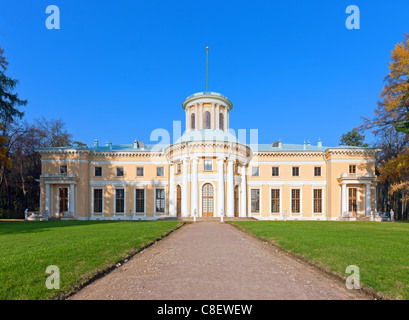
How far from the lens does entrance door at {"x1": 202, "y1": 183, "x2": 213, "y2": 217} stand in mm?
33625

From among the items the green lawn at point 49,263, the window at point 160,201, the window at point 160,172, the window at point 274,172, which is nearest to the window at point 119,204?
the window at point 160,201

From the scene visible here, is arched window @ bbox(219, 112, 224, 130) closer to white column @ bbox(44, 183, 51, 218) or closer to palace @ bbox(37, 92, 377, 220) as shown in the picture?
palace @ bbox(37, 92, 377, 220)

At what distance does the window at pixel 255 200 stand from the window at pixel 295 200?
4.92 m

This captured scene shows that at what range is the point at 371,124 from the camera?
92.7 feet

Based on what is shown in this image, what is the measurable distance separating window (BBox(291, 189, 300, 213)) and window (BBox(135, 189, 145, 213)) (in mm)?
21850

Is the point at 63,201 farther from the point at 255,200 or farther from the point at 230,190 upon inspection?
the point at 255,200

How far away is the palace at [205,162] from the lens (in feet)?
120

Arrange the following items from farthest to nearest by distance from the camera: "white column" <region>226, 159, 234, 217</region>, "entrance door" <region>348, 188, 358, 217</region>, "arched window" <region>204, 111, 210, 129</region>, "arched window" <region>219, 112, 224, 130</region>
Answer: "arched window" <region>219, 112, 224, 130</region>
"arched window" <region>204, 111, 210, 129</region>
"entrance door" <region>348, 188, 358, 217</region>
"white column" <region>226, 159, 234, 217</region>

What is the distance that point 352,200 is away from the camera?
123 feet

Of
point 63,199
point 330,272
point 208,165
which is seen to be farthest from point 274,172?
point 330,272

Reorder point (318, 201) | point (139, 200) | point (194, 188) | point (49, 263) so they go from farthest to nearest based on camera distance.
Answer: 1. point (139, 200)
2. point (318, 201)
3. point (194, 188)
4. point (49, 263)

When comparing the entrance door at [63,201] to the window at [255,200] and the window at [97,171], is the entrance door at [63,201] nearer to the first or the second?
the window at [97,171]

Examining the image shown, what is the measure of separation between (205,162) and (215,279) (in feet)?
90.8

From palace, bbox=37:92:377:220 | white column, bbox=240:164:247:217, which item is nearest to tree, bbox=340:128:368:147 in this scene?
palace, bbox=37:92:377:220
